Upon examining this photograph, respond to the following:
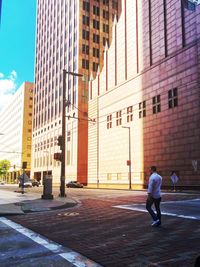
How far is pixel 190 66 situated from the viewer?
1727 inches

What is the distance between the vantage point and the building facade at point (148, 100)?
43.8 meters

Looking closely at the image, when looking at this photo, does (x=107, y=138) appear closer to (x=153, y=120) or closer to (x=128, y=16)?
(x=153, y=120)

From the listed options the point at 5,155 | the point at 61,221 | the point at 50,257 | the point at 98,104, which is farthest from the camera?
the point at 5,155

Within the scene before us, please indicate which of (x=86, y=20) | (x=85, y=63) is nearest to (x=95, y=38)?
(x=86, y=20)

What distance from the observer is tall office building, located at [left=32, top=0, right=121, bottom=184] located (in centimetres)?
7688

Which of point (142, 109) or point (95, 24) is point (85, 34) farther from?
point (142, 109)

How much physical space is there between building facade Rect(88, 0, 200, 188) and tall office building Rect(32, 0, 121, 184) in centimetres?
808

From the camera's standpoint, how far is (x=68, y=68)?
84.6 meters

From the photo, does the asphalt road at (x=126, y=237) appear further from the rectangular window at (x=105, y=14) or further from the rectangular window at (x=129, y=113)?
the rectangular window at (x=105, y=14)

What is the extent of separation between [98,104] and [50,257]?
200 feet

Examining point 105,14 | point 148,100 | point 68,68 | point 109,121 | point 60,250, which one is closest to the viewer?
point 60,250

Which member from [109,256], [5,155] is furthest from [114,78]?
[5,155]

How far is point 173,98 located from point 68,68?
42654 millimetres

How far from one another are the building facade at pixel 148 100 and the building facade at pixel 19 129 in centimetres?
5662
